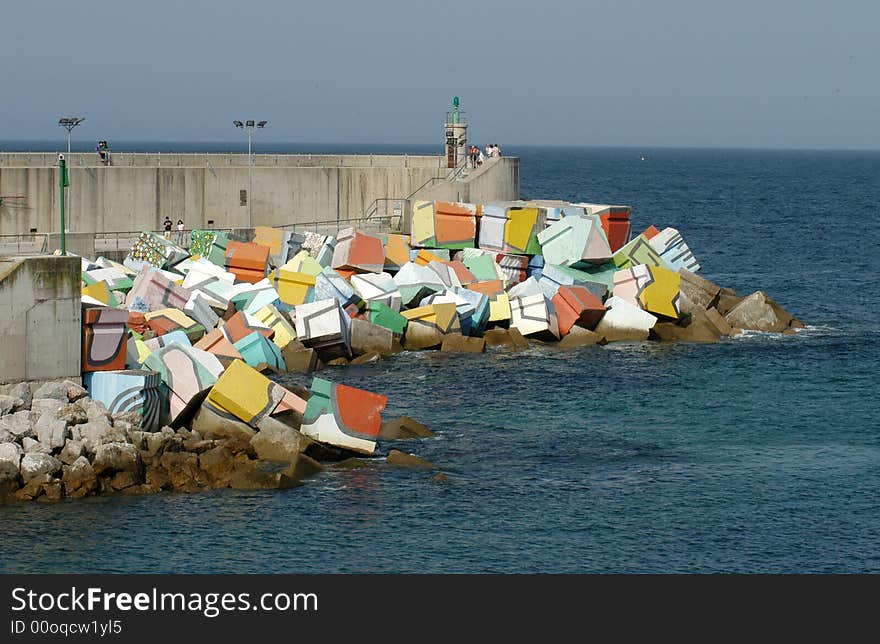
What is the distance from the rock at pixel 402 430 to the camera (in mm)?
30766

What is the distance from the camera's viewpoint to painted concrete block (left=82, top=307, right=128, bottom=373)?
28875 millimetres

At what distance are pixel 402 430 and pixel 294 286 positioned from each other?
12.9 meters

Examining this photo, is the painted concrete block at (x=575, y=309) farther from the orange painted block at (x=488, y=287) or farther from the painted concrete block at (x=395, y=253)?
the painted concrete block at (x=395, y=253)

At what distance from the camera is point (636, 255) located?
48938mm

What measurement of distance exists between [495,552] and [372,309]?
18.7 meters

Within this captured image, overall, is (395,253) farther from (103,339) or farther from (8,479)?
(8,479)

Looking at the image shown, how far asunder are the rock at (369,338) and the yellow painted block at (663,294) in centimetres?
947

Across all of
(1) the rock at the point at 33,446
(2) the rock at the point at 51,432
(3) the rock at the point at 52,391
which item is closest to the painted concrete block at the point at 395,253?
(3) the rock at the point at 52,391

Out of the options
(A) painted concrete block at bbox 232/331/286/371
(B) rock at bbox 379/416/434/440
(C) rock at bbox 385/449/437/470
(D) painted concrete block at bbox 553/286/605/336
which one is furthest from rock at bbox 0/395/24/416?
(D) painted concrete block at bbox 553/286/605/336

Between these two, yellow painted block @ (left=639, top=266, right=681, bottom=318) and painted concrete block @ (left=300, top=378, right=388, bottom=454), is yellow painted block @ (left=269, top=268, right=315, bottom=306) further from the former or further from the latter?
painted concrete block @ (left=300, top=378, right=388, bottom=454)

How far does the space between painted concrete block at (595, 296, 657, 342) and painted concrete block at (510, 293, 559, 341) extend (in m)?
1.76

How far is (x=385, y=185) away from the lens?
61.4m

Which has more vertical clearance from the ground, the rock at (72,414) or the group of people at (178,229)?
the group of people at (178,229)

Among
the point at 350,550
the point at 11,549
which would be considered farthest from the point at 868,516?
the point at 11,549
